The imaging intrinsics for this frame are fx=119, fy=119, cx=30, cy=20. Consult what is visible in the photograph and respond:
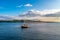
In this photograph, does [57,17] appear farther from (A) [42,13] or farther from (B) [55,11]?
(A) [42,13]

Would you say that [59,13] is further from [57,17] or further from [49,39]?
[49,39]

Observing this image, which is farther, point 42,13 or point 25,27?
point 25,27

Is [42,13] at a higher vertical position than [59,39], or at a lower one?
higher

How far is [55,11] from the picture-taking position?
790 centimetres

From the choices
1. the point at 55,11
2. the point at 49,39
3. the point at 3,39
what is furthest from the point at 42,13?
the point at 3,39

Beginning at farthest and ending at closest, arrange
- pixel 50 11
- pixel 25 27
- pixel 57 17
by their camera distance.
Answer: pixel 25 27
pixel 50 11
pixel 57 17

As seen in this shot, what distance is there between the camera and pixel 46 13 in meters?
8.04

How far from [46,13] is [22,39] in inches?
92.8

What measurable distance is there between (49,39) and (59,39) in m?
0.72

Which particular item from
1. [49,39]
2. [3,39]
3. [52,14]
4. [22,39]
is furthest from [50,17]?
[3,39]

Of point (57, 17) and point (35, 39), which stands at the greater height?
point (57, 17)

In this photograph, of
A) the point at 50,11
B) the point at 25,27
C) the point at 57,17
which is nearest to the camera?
the point at 57,17

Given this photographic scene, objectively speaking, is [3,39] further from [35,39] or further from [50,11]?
[50,11]

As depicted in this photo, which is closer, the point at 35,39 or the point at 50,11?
the point at 35,39
